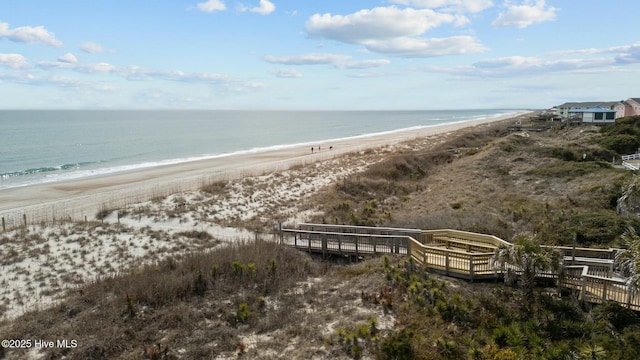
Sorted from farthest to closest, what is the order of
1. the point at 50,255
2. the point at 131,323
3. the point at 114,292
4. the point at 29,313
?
the point at 50,255 → the point at 114,292 → the point at 29,313 → the point at 131,323

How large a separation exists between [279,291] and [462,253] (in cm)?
552

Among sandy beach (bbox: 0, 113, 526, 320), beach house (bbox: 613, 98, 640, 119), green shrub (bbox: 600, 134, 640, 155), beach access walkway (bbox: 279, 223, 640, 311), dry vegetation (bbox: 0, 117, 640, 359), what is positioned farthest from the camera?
beach house (bbox: 613, 98, 640, 119)

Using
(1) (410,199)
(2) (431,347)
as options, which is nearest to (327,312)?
(2) (431,347)

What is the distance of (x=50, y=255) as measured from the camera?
52.0ft

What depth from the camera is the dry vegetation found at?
30.9 ft

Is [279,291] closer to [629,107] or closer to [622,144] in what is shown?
[622,144]

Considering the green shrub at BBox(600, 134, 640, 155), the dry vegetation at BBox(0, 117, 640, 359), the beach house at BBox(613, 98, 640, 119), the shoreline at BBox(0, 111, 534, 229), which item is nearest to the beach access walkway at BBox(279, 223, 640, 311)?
the dry vegetation at BBox(0, 117, 640, 359)

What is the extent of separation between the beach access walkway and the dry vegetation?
1.73 ft

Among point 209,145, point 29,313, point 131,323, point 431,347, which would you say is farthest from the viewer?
point 209,145

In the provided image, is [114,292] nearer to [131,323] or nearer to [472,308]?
[131,323]

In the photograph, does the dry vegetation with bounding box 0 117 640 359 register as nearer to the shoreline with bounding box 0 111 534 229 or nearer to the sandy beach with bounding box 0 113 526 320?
the sandy beach with bounding box 0 113 526 320

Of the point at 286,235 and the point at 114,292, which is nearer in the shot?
the point at 114,292

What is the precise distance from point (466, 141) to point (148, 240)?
4864 cm

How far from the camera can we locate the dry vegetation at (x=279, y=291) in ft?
30.9
